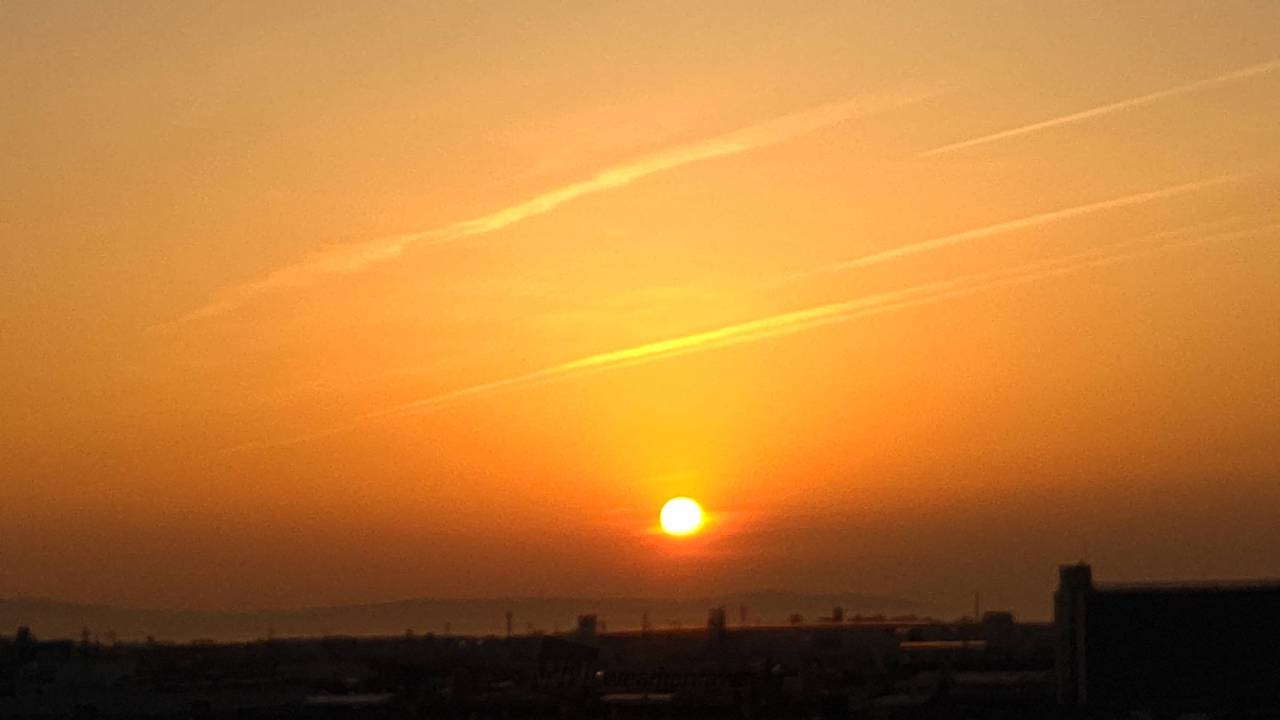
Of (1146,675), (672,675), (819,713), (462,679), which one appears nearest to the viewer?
(1146,675)

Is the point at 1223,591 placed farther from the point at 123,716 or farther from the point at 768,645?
the point at 768,645

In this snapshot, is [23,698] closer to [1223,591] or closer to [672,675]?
[672,675]

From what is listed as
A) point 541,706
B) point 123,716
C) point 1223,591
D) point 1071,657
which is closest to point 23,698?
point 123,716

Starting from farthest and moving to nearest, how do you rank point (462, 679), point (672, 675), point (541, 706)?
point (462, 679)
point (672, 675)
point (541, 706)

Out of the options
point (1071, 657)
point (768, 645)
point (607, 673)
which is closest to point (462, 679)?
point (607, 673)

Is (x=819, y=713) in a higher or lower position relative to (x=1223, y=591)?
lower

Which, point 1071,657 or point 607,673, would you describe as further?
point 607,673
